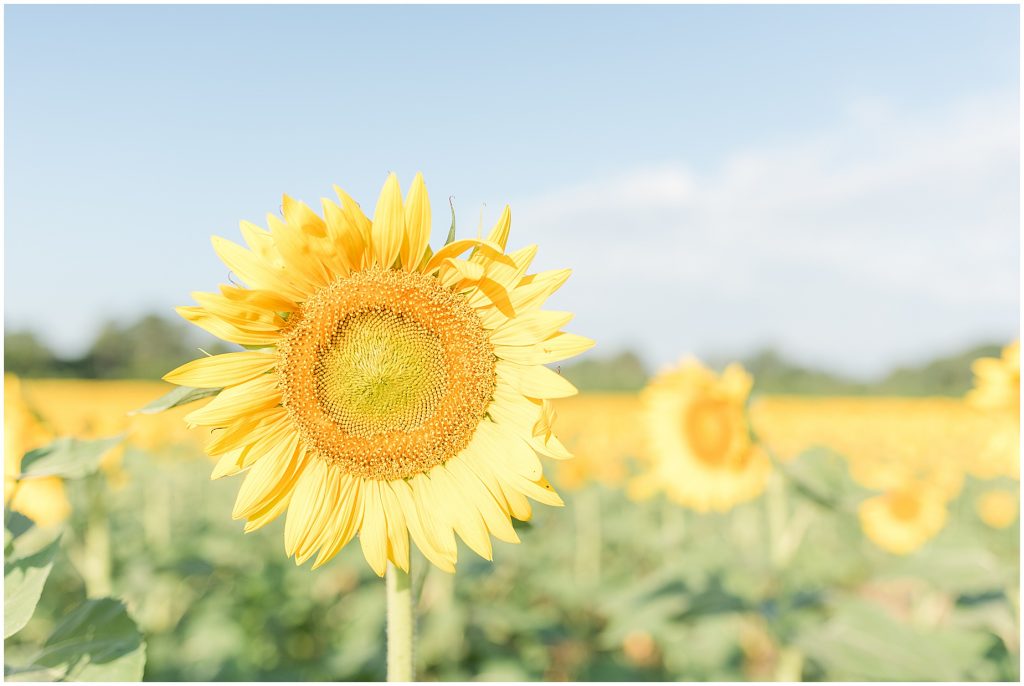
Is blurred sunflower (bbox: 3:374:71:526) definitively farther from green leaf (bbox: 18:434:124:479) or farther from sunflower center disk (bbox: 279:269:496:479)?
sunflower center disk (bbox: 279:269:496:479)

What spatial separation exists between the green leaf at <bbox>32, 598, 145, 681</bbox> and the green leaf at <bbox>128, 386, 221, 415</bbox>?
58cm

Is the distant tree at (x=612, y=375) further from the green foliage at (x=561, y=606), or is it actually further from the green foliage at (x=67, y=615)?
the green foliage at (x=67, y=615)

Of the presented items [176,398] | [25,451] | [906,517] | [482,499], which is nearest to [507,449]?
[482,499]

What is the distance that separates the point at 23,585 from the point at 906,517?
24.4 feet

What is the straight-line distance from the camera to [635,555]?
10375 millimetres

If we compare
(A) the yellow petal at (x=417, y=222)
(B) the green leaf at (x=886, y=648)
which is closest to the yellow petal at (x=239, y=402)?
(A) the yellow petal at (x=417, y=222)

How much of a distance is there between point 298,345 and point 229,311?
185mm

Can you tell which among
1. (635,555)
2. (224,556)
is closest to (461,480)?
(224,556)

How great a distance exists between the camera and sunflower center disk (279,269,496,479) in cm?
176

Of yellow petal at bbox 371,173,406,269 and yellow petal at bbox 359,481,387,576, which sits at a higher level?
yellow petal at bbox 371,173,406,269

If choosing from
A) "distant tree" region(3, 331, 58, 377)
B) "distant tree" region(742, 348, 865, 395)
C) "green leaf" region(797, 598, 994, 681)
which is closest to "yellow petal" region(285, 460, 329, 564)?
"green leaf" region(797, 598, 994, 681)

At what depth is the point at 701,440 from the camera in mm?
5133

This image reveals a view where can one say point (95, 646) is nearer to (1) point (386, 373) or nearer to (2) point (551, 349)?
(1) point (386, 373)

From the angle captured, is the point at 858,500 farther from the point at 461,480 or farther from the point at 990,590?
the point at 461,480
